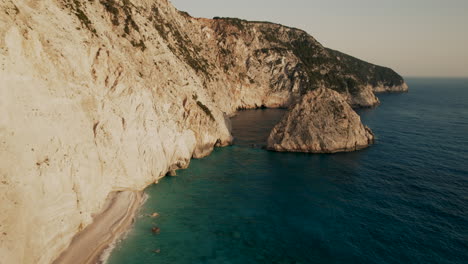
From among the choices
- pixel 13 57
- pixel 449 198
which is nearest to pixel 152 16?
pixel 13 57

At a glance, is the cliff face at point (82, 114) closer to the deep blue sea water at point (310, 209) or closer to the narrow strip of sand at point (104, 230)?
the narrow strip of sand at point (104, 230)

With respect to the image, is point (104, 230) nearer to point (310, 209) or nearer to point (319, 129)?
point (310, 209)

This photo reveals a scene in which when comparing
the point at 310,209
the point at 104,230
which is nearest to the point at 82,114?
the point at 104,230

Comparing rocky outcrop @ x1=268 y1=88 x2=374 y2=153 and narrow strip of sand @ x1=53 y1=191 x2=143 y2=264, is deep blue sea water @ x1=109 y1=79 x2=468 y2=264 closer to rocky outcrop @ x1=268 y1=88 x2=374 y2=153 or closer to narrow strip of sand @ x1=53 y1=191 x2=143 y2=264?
narrow strip of sand @ x1=53 y1=191 x2=143 y2=264

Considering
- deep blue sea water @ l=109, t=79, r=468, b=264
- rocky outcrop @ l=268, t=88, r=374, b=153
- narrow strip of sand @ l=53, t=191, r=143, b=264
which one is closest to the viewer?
narrow strip of sand @ l=53, t=191, r=143, b=264

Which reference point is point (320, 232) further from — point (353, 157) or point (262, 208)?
point (353, 157)

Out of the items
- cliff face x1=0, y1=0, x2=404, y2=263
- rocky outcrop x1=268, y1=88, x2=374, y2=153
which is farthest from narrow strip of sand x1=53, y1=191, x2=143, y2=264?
rocky outcrop x1=268, y1=88, x2=374, y2=153
